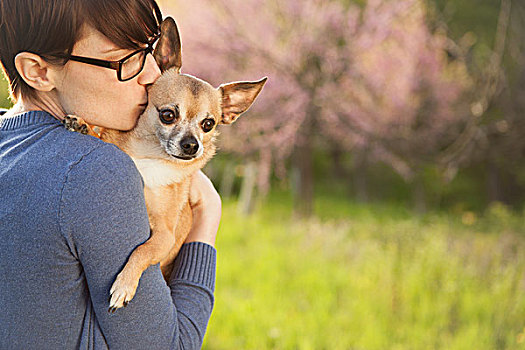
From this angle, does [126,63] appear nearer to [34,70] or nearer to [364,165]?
[34,70]

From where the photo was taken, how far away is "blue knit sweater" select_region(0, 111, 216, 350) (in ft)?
3.43

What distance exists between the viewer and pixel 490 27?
43.8 feet

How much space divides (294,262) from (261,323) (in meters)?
1.83

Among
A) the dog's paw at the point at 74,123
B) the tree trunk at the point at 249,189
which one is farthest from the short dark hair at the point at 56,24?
the tree trunk at the point at 249,189

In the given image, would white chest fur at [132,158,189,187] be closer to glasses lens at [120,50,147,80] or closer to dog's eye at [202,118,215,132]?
dog's eye at [202,118,215,132]

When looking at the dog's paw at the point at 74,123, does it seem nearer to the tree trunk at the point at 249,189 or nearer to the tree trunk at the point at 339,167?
the tree trunk at the point at 249,189

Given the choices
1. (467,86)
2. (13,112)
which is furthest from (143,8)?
(467,86)

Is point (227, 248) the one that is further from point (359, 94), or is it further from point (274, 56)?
point (359, 94)

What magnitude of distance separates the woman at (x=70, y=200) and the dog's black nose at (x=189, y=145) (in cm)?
43

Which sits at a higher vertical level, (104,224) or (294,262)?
(104,224)

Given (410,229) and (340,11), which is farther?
(340,11)

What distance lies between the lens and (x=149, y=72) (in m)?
1.57

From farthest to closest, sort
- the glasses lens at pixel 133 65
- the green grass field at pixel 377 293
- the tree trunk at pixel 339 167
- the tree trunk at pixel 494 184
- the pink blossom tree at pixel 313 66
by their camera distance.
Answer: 1. the tree trunk at pixel 339 167
2. the tree trunk at pixel 494 184
3. the pink blossom tree at pixel 313 66
4. the green grass field at pixel 377 293
5. the glasses lens at pixel 133 65

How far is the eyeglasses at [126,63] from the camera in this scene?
122 cm
